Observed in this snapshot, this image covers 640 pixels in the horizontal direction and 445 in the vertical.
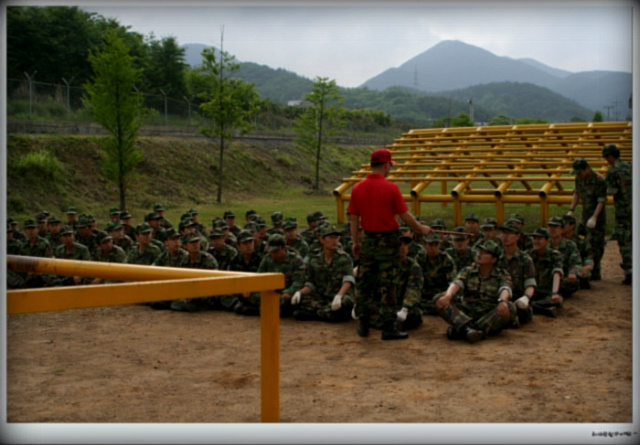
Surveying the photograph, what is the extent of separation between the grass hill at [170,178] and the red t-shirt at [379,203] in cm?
1163

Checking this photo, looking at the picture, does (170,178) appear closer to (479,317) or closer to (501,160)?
(501,160)

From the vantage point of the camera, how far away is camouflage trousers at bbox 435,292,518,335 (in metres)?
6.83

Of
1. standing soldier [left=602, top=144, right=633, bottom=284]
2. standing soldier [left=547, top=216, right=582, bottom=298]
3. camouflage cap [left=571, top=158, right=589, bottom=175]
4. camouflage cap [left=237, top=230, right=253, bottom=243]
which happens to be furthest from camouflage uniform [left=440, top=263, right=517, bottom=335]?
camouflage cap [left=571, top=158, right=589, bottom=175]

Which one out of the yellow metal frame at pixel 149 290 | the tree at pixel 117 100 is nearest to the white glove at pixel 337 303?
the yellow metal frame at pixel 149 290

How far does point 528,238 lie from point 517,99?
157 meters

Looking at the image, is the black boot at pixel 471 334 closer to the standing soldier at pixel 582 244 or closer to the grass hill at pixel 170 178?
the standing soldier at pixel 582 244

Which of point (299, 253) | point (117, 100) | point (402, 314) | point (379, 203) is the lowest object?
point (402, 314)

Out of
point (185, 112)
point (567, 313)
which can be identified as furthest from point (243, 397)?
point (185, 112)

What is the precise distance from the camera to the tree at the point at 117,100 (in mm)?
18359

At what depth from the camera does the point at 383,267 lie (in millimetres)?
6828

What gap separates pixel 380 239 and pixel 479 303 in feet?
4.09

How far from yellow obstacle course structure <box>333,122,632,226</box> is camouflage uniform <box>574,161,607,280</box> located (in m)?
2.82

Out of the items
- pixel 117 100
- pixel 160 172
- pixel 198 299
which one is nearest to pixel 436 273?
pixel 198 299

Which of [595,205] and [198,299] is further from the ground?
[595,205]
